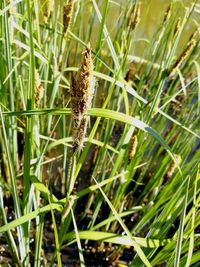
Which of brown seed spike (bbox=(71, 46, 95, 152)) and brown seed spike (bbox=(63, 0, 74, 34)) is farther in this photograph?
brown seed spike (bbox=(63, 0, 74, 34))

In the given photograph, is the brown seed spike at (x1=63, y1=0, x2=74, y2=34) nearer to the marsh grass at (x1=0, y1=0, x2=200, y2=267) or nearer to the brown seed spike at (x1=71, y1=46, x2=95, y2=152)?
the marsh grass at (x1=0, y1=0, x2=200, y2=267)

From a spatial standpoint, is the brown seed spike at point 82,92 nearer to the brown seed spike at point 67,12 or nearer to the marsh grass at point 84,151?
the marsh grass at point 84,151

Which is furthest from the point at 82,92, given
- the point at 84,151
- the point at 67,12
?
the point at 67,12

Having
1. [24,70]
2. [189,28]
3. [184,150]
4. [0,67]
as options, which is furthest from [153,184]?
[189,28]

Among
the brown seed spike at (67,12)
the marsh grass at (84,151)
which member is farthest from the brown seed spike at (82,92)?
the brown seed spike at (67,12)

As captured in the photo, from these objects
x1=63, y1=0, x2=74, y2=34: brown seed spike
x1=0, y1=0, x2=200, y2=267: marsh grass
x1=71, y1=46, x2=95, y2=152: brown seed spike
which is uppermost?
x1=63, y1=0, x2=74, y2=34: brown seed spike

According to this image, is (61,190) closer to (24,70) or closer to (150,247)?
(24,70)

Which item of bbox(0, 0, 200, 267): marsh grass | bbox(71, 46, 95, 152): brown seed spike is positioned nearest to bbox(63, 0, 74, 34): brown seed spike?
bbox(0, 0, 200, 267): marsh grass

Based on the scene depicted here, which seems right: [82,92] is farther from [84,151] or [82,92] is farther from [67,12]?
[67,12]
